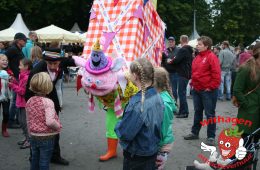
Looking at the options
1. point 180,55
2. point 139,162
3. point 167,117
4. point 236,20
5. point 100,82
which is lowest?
point 139,162

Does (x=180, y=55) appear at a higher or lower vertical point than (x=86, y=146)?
higher

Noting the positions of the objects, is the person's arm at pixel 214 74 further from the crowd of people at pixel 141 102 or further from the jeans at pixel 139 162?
the jeans at pixel 139 162

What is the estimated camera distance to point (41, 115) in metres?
4.47

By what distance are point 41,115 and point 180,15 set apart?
27783mm

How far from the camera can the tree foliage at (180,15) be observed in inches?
1096

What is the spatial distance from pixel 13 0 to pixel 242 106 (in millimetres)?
24522

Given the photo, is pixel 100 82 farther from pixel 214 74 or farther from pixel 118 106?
pixel 214 74

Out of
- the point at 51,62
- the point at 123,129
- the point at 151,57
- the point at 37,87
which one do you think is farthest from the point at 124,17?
the point at 123,129

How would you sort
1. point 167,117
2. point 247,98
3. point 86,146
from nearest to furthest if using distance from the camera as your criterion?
point 167,117
point 247,98
point 86,146

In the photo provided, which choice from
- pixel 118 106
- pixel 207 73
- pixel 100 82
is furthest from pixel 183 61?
pixel 100 82

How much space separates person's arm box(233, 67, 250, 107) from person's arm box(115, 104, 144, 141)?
1753 millimetres

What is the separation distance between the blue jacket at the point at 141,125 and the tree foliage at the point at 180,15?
24.6 metres

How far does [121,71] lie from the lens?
16.9 feet

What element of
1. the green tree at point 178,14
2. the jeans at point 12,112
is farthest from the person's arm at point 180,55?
the green tree at point 178,14
